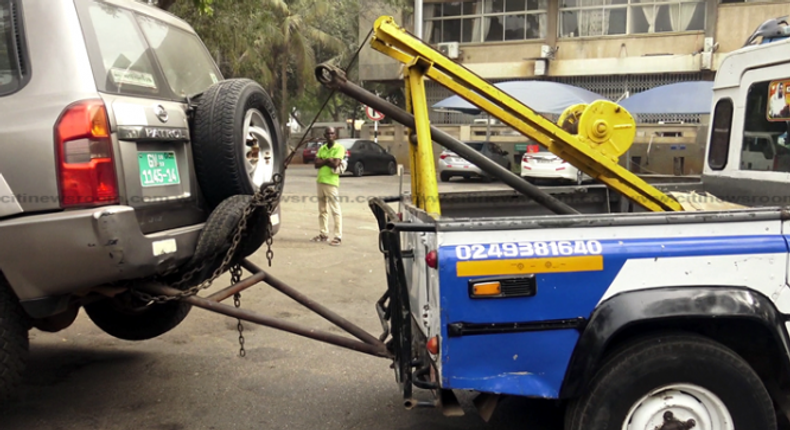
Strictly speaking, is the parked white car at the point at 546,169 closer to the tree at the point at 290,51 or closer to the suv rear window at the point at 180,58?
the tree at the point at 290,51

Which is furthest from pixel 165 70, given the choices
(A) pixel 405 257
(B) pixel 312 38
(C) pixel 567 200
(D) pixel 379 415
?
(B) pixel 312 38

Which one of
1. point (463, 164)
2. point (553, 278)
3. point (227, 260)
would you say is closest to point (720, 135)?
point (553, 278)

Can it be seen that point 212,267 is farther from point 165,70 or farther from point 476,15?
point 476,15

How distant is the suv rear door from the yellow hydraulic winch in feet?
4.01

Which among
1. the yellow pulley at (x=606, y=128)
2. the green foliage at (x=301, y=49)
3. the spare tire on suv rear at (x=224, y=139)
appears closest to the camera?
the spare tire on suv rear at (x=224, y=139)

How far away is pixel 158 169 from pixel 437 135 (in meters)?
1.64

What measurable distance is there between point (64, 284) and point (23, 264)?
194 millimetres

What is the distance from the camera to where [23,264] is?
3145mm

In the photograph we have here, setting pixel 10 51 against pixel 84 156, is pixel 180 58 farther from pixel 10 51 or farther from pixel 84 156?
pixel 84 156

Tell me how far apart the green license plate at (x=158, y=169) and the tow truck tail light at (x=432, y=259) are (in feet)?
5.03

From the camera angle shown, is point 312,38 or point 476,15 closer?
point 476,15

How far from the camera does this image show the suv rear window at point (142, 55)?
3.41 m

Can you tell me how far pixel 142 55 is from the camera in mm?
3812

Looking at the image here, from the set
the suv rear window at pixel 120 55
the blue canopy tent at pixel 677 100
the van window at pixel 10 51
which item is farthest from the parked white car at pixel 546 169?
the van window at pixel 10 51
